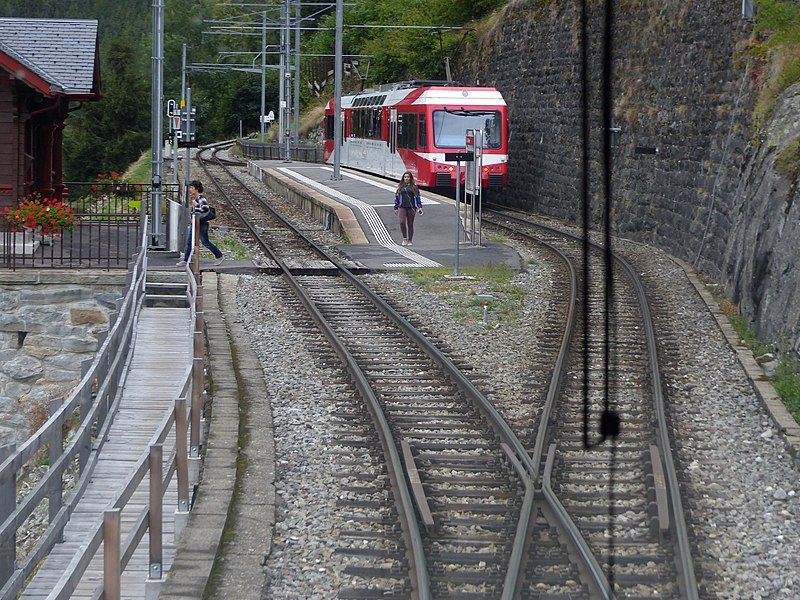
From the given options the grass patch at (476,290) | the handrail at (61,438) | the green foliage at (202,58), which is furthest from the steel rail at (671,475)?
the green foliage at (202,58)

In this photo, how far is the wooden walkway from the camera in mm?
6688

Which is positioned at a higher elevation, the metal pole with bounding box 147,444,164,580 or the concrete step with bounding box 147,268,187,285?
the concrete step with bounding box 147,268,187,285

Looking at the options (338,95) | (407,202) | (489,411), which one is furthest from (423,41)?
(489,411)

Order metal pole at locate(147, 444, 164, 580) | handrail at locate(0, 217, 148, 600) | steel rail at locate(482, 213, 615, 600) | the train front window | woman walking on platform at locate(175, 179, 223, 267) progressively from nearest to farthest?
handrail at locate(0, 217, 148, 600) → metal pole at locate(147, 444, 164, 580) → steel rail at locate(482, 213, 615, 600) → woman walking on platform at locate(175, 179, 223, 267) → the train front window

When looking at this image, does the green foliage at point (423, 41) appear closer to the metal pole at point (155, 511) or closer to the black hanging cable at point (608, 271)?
Answer: the black hanging cable at point (608, 271)

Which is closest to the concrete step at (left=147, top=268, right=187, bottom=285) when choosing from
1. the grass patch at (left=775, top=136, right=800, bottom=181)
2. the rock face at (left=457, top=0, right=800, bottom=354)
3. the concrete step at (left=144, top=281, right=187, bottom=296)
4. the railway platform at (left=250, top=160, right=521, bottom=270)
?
the concrete step at (left=144, top=281, right=187, bottom=296)

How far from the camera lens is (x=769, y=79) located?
20969mm

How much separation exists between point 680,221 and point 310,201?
10993 mm

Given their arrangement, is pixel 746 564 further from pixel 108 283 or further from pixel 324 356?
pixel 108 283

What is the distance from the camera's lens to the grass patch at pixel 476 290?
1653 cm

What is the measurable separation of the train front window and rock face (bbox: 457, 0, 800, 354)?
1938 mm

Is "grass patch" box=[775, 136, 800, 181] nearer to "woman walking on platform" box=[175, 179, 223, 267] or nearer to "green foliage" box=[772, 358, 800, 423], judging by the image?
"green foliage" box=[772, 358, 800, 423]

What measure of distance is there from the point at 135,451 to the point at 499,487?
2745mm

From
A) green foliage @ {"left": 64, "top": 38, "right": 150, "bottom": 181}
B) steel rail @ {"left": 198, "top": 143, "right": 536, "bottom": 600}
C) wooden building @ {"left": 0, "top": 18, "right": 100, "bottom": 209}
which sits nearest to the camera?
steel rail @ {"left": 198, "top": 143, "right": 536, "bottom": 600}
